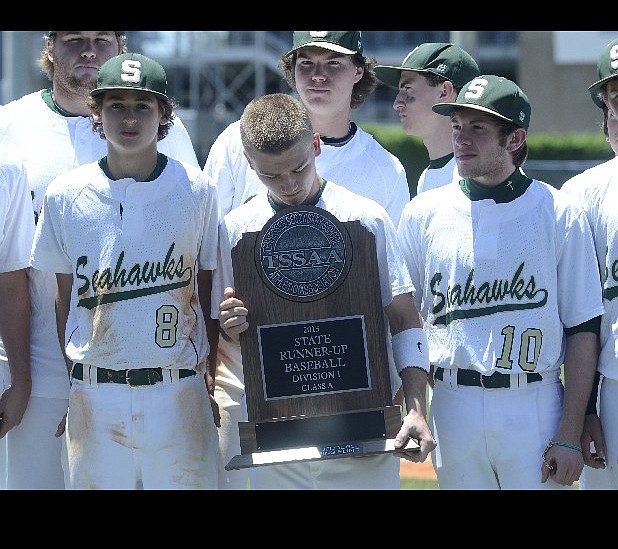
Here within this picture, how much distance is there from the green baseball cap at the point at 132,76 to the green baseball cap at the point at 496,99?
1209 mm

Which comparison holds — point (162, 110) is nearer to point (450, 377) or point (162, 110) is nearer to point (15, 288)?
point (15, 288)

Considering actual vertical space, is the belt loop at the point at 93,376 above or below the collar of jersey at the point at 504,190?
below

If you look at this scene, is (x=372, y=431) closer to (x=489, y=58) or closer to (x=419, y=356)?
(x=419, y=356)

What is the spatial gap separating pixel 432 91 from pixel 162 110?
204 cm

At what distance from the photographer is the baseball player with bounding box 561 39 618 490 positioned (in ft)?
13.7

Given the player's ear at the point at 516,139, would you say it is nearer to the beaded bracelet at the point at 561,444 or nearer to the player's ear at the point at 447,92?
the beaded bracelet at the point at 561,444

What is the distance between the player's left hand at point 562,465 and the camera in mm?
3955

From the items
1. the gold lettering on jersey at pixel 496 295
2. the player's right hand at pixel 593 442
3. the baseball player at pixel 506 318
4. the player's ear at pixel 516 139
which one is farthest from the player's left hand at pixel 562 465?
the player's ear at pixel 516 139

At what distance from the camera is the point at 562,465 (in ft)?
13.0

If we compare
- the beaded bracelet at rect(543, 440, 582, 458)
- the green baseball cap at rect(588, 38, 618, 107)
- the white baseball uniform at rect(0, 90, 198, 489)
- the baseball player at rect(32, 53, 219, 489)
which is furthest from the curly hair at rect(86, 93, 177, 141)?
the beaded bracelet at rect(543, 440, 582, 458)

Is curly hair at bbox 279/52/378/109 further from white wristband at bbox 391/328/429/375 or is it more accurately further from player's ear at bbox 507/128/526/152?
white wristband at bbox 391/328/429/375

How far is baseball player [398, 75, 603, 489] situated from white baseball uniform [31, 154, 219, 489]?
1001 mm

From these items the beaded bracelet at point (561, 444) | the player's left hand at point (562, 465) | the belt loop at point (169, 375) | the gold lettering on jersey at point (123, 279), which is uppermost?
the gold lettering on jersey at point (123, 279)

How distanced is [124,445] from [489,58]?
35083 millimetres
